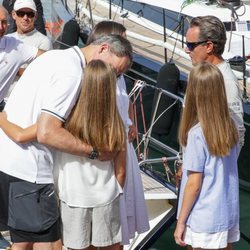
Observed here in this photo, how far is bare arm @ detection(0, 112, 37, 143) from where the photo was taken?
9.25 feet

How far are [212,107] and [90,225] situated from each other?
790 mm

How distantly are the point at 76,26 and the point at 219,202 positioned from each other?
5793 millimetres

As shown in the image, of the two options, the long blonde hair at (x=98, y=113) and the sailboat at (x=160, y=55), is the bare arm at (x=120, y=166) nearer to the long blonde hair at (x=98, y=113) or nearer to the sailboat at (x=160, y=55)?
the long blonde hair at (x=98, y=113)

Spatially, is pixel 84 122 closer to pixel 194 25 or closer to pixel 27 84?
pixel 27 84

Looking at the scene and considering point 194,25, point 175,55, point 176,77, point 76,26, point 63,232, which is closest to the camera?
point 63,232

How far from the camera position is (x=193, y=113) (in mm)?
3023

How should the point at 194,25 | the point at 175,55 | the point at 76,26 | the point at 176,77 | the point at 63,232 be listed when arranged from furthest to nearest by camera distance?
the point at 76,26, the point at 175,55, the point at 176,77, the point at 194,25, the point at 63,232

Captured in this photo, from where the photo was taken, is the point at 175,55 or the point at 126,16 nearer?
the point at 175,55

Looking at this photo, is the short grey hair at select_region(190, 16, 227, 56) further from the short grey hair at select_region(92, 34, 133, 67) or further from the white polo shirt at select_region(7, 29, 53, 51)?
the white polo shirt at select_region(7, 29, 53, 51)

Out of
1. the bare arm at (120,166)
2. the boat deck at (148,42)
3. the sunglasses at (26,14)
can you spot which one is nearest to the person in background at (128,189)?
the bare arm at (120,166)

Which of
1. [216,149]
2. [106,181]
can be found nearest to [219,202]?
[216,149]

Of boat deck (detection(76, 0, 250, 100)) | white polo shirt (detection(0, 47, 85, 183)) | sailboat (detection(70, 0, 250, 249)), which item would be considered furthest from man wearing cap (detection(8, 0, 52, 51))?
white polo shirt (detection(0, 47, 85, 183))

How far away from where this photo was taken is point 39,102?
2.82 m

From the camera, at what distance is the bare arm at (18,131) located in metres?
2.82
